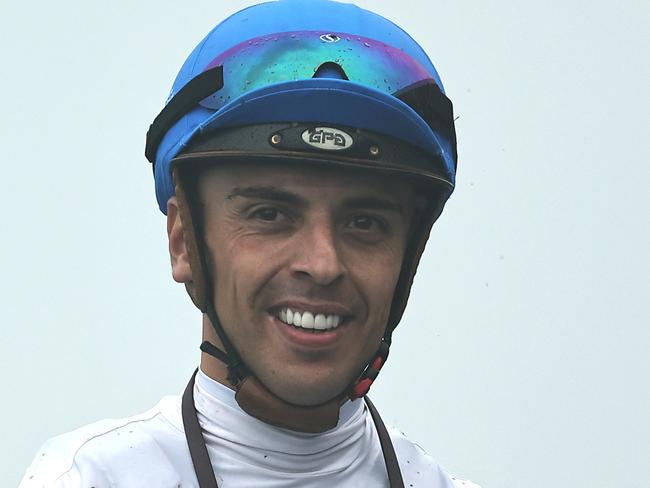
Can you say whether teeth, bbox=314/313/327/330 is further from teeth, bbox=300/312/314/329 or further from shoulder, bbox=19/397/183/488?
shoulder, bbox=19/397/183/488

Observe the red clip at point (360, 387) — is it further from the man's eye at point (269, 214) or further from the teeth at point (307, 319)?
the man's eye at point (269, 214)

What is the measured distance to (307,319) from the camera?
9.25 ft

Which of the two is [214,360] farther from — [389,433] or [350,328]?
[389,433]

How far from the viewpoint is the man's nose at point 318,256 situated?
276 centimetres

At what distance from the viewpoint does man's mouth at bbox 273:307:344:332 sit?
2.82 metres

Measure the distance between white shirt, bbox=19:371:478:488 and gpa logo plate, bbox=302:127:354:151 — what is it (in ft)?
2.13

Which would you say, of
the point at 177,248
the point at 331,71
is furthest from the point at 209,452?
the point at 331,71

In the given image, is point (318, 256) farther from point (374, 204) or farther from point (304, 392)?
point (304, 392)

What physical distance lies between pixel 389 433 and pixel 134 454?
2.60 feet

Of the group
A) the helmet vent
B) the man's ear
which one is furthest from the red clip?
the helmet vent

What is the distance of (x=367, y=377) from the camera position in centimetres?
301

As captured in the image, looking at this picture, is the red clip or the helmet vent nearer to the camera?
the helmet vent

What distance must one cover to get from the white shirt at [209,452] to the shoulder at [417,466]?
146mm

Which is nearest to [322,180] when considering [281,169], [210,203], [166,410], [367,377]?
[281,169]
